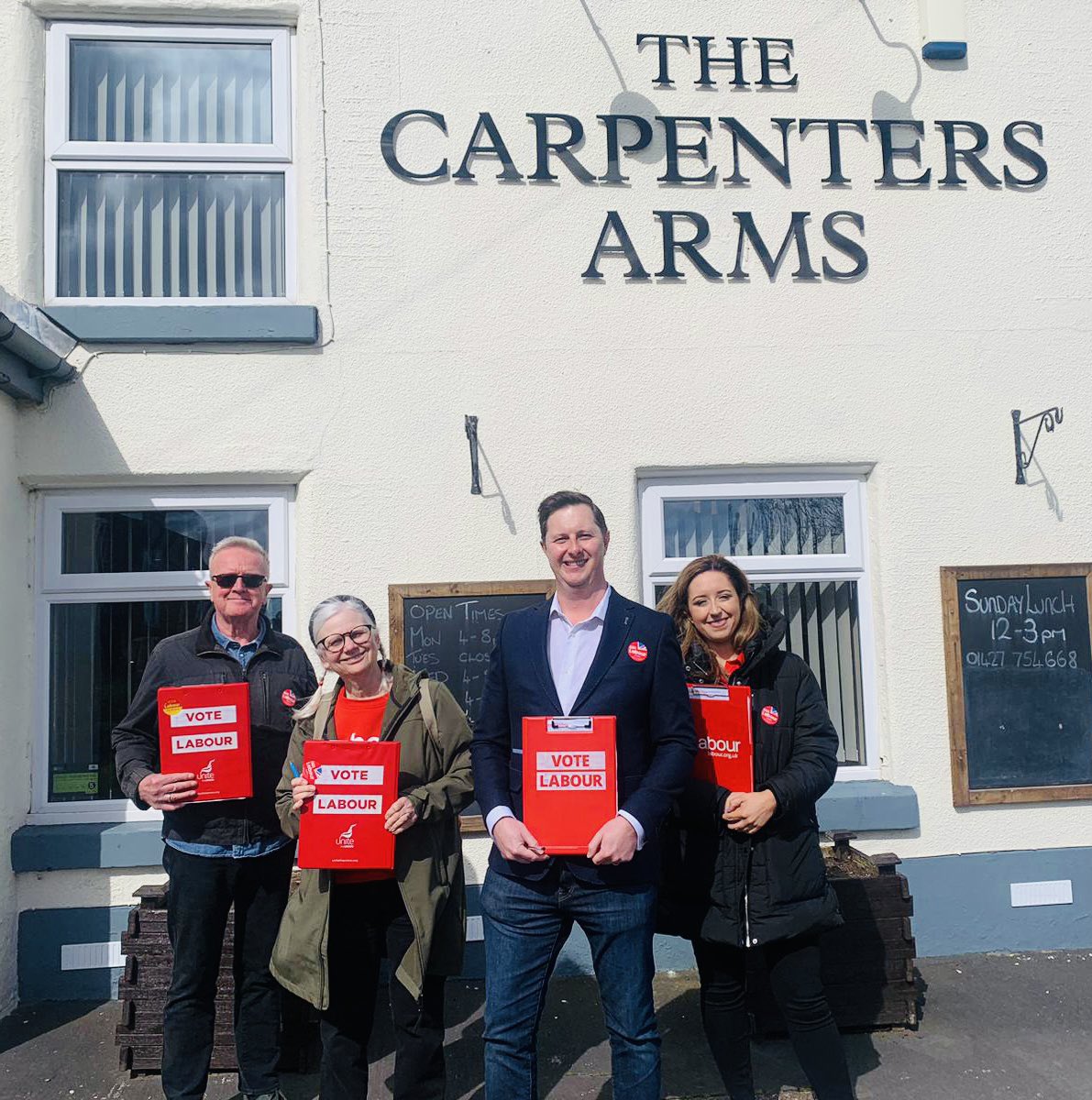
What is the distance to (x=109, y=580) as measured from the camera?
4.64 metres

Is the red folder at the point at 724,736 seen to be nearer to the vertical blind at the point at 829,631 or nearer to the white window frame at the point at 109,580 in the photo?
the vertical blind at the point at 829,631

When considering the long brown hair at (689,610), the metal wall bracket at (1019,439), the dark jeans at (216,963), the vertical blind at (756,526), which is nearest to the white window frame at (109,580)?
the dark jeans at (216,963)

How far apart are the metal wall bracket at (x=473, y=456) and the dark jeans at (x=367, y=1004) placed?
7.14 feet

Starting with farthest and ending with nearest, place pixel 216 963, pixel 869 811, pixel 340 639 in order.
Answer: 1. pixel 869 811
2. pixel 216 963
3. pixel 340 639

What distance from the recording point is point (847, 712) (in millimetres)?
4992

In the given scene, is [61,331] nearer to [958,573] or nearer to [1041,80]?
[958,573]

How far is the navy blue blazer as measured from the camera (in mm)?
2678

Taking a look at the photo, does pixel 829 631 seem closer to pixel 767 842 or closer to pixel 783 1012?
pixel 767 842

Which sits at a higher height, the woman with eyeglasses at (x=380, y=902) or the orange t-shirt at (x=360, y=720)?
the orange t-shirt at (x=360, y=720)

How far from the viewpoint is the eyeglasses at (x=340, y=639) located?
2893 millimetres

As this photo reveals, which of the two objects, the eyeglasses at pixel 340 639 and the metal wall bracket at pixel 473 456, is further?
the metal wall bracket at pixel 473 456

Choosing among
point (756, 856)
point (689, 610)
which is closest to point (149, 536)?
point (689, 610)

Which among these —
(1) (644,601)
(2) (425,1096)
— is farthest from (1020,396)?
(2) (425,1096)

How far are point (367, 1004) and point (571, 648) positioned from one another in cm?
127
